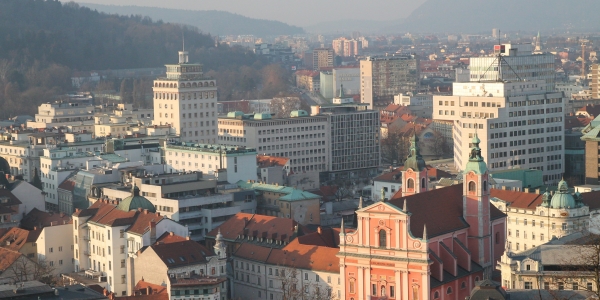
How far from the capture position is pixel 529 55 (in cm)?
15912

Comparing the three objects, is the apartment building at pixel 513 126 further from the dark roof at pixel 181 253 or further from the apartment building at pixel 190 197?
the dark roof at pixel 181 253

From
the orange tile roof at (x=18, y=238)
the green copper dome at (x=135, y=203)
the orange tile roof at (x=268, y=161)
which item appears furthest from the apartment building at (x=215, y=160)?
the orange tile roof at (x=18, y=238)

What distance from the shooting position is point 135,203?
294 ft

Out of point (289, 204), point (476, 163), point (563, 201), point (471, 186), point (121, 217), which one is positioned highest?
point (476, 163)

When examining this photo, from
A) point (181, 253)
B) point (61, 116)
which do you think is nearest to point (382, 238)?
point (181, 253)

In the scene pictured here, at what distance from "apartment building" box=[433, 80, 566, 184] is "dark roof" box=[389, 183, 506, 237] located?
44015mm

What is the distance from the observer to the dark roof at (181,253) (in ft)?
260

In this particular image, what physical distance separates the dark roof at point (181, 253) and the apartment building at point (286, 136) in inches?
2353

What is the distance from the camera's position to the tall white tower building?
14112 cm

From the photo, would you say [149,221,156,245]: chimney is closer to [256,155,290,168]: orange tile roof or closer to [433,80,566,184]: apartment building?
[256,155,290,168]: orange tile roof

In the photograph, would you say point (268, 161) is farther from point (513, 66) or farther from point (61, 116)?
point (61, 116)

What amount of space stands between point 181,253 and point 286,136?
64629 millimetres

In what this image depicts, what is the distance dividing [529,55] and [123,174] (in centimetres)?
7026

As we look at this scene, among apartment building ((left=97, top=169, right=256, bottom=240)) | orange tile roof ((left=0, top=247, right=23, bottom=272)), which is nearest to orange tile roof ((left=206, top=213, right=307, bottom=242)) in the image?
apartment building ((left=97, top=169, right=256, bottom=240))
